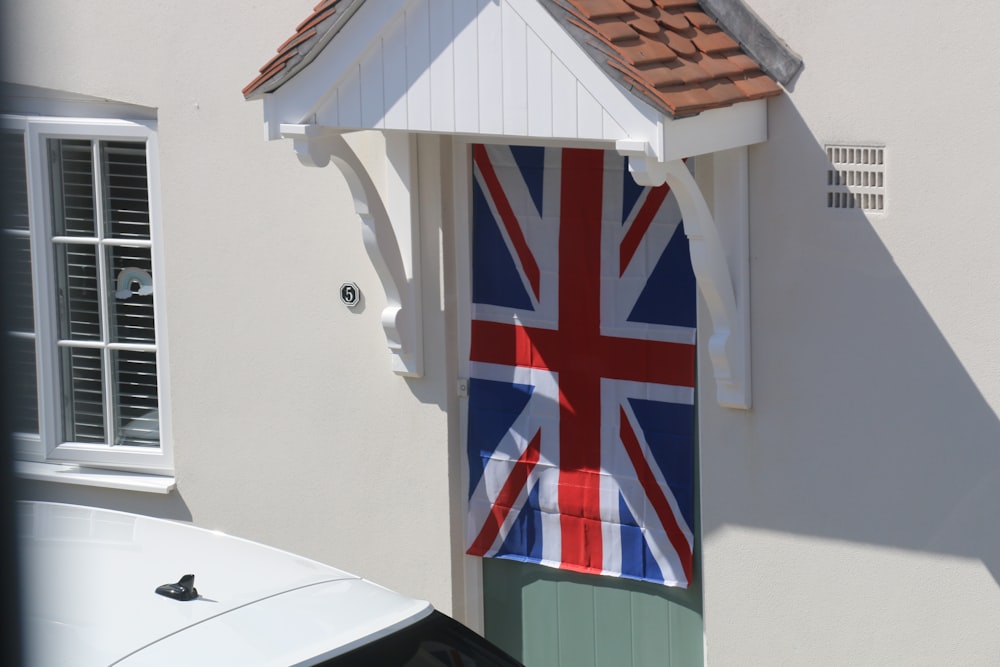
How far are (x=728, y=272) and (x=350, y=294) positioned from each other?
1854mm

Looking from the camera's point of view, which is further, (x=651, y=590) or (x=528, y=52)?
(x=651, y=590)

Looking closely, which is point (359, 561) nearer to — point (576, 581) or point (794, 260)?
point (576, 581)

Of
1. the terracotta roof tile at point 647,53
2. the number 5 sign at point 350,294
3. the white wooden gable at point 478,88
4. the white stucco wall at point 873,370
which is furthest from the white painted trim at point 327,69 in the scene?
the white stucco wall at point 873,370

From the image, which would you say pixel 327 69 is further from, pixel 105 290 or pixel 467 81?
pixel 105 290

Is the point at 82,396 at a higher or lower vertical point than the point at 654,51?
lower

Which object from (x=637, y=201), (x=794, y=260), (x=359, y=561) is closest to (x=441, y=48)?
(x=637, y=201)

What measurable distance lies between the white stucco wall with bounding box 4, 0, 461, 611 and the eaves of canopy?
889mm

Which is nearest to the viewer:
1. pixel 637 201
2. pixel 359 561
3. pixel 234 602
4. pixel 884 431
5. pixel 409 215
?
pixel 234 602

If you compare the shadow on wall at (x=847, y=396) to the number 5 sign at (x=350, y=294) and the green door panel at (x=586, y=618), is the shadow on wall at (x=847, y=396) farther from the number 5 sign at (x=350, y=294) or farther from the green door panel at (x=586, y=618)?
the number 5 sign at (x=350, y=294)

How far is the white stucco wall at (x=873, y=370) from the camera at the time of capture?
4.58 m

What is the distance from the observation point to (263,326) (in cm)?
633

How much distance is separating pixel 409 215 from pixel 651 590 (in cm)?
188

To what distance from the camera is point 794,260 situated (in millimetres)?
4938

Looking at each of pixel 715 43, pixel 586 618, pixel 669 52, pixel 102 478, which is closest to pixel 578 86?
pixel 669 52
